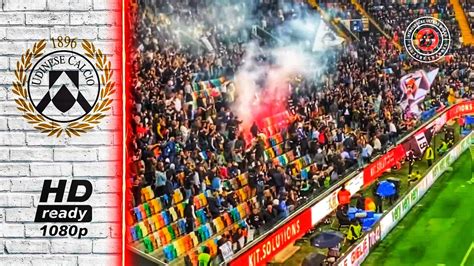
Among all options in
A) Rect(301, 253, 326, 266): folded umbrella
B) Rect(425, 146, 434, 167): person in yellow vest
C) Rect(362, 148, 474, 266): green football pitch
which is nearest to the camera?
Rect(301, 253, 326, 266): folded umbrella

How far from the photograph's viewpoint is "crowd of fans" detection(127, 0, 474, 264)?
6254mm

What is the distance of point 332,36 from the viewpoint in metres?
6.62

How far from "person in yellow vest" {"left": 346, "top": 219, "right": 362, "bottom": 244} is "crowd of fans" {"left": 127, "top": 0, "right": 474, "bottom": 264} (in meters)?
0.45

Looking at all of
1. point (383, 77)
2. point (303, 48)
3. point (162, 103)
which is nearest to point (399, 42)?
point (383, 77)

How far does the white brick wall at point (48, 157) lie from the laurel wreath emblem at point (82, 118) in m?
0.02

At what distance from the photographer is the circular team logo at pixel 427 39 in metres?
6.57

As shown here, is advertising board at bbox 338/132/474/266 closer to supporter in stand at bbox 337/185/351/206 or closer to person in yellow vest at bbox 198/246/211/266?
supporter in stand at bbox 337/185/351/206

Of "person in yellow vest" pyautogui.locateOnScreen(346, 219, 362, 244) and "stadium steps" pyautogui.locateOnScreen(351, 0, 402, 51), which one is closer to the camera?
"stadium steps" pyautogui.locateOnScreen(351, 0, 402, 51)

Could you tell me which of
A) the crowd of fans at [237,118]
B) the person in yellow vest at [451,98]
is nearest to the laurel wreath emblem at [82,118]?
the crowd of fans at [237,118]

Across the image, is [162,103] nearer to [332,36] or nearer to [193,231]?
[193,231]

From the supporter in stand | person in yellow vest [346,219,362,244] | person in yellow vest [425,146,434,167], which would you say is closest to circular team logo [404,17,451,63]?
person in yellow vest [425,146,434,167]

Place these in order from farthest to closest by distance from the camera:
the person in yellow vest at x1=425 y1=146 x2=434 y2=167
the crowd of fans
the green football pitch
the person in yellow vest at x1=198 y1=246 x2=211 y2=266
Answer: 1. the person in yellow vest at x1=425 y1=146 x2=434 y2=167
2. the green football pitch
3. the person in yellow vest at x1=198 y1=246 x2=211 y2=266
4. the crowd of fans

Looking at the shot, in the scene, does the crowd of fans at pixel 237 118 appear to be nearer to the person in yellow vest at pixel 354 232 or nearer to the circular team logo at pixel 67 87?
the person in yellow vest at pixel 354 232

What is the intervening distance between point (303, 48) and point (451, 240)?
2.21 metres
